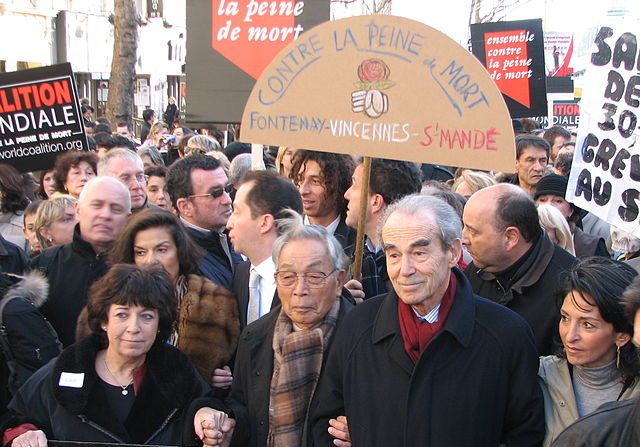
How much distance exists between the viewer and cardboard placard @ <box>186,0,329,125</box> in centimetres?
630

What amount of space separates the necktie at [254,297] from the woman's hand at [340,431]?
1040 mm

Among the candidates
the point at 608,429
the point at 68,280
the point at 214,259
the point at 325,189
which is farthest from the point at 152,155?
the point at 608,429

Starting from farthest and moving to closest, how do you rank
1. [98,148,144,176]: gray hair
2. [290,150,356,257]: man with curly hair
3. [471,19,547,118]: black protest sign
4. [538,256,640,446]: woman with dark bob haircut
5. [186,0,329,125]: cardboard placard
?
[471,19,547,118]: black protest sign, [98,148,144,176]: gray hair, [186,0,329,125]: cardboard placard, [290,150,356,257]: man with curly hair, [538,256,640,446]: woman with dark bob haircut

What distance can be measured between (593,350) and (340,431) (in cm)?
100

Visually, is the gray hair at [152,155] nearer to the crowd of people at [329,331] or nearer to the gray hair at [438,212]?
the crowd of people at [329,331]

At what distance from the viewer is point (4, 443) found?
147 inches

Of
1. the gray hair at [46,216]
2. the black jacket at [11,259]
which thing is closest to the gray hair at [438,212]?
the black jacket at [11,259]

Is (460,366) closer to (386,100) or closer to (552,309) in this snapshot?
(552,309)

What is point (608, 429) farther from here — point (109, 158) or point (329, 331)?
point (109, 158)

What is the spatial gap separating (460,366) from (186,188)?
2912 mm

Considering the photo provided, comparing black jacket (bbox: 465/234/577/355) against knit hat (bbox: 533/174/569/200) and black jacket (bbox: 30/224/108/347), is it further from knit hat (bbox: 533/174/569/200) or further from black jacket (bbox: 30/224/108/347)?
knit hat (bbox: 533/174/569/200)

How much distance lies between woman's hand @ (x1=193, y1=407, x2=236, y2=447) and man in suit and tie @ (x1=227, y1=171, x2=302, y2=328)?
31.1 inches

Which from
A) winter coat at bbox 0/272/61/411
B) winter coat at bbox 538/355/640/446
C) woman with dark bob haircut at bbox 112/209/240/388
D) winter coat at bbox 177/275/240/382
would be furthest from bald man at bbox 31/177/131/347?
winter coat at bbox 538/355/640/446

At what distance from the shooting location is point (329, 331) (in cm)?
379
